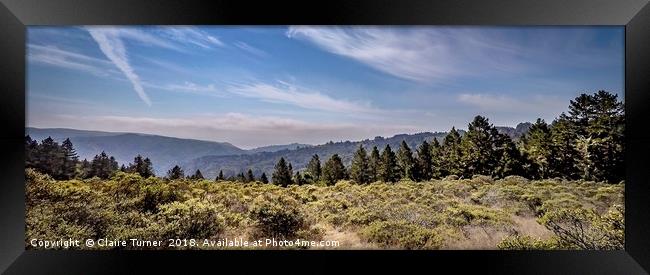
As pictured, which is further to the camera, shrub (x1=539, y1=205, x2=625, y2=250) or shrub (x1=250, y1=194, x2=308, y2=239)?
shrub (x1=250, y1=194, x2=308, y2=239)

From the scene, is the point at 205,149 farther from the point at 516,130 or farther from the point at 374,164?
the point at 516,130

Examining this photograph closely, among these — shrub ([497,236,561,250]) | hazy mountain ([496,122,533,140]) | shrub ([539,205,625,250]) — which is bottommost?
shrub ([497,236,561,250])

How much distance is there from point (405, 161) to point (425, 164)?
265 mm

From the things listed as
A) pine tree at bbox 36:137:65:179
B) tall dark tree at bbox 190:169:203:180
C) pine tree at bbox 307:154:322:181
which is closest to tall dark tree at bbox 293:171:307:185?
pine tree at bbox 307:154:322:181

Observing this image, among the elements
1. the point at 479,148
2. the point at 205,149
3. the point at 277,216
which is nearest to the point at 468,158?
the point at 479,148

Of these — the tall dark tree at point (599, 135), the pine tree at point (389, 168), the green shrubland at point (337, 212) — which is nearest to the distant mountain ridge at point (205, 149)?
the pine tree at point (389, 168)

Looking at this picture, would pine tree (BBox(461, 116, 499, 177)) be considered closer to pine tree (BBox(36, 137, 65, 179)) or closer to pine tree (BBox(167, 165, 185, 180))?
pine tree (BBox(167, 165, 185, 180))

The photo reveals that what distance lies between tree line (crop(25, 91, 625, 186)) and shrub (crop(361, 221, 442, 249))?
56 centimetres

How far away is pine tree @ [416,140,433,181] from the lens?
16.3 ft

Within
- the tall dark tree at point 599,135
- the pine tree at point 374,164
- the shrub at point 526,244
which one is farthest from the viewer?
the pine tree at point 374,164

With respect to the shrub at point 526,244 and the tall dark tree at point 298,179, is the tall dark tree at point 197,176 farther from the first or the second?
the shrub at point 526,244

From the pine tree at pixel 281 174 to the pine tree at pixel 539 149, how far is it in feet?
8.55

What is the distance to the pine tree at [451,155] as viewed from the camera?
4941mm

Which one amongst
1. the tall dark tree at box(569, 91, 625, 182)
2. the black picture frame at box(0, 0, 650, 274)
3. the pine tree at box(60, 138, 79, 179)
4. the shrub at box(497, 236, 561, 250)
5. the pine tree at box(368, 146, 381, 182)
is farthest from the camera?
→ the pine tree at box(368, 146, 381, 182)
